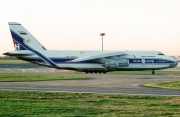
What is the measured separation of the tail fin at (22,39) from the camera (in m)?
58.3

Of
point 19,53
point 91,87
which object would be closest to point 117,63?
point 19,53

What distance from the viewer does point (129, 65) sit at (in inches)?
2295

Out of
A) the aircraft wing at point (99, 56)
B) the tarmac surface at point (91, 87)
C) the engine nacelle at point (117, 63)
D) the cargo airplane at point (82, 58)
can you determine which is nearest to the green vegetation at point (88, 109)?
the tarmac surface at point (91, 87)

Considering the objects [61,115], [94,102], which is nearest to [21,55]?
[94,102]

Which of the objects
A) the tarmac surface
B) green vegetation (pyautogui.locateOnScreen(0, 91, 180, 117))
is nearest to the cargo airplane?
the tarmac surface

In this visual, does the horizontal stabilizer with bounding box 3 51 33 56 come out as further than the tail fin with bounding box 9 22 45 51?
No

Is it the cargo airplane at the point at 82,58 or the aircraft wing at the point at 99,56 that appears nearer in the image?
the aircraft wing at the point at 99,56

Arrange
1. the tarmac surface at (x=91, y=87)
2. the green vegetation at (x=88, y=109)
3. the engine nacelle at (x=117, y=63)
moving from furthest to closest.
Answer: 1. the engine nacelle at (x=117, y=63)
2. the tarmac surface at (x=91, y=87)
3. the green vegetation at (x=88, y=109)

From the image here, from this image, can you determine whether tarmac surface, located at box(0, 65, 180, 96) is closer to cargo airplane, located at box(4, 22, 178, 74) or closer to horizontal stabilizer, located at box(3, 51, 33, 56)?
cargo airplane, located at box(4, 22, 178, 74)

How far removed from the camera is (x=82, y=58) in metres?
56.8

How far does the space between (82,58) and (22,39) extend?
9415 mm

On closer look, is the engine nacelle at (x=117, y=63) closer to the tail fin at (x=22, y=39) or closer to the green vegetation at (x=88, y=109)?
the tail fin at (x=22, y=39)

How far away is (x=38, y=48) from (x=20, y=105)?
42.1m

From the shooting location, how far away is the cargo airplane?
57.4 metres
